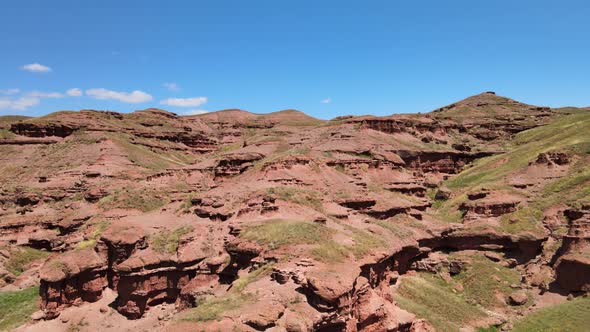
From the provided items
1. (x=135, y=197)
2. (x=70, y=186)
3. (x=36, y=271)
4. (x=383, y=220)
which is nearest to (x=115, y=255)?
(x=135, y=197)

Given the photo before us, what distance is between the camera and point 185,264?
3052 cm

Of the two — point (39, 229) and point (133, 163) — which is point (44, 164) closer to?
point (133, 163)

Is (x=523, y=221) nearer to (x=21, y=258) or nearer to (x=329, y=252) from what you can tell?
(x=329, y=252)

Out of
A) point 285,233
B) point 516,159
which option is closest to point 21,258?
point 285,233

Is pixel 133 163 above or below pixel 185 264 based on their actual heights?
above

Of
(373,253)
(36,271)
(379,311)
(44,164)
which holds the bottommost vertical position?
(36,271)

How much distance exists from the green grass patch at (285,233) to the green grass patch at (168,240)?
19.8ft

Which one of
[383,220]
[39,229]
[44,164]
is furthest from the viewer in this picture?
[44,164]

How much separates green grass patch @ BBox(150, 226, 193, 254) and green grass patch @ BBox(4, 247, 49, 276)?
2217 cm

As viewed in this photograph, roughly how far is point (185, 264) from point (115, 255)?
665 cm

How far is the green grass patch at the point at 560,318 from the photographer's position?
2856cm

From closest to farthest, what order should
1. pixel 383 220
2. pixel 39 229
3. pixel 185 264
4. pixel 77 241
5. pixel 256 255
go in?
1. pixel 256 255
2. pixel 185 264
3. pixel 77 241
4. pixel 383 220
5. pixel 39 229

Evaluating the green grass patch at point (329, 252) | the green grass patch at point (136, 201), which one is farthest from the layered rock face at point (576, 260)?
the green grass patch at point (136, 201)

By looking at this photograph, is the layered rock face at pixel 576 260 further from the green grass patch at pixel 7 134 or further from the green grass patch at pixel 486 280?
the green grass patch at pixel 7 134
